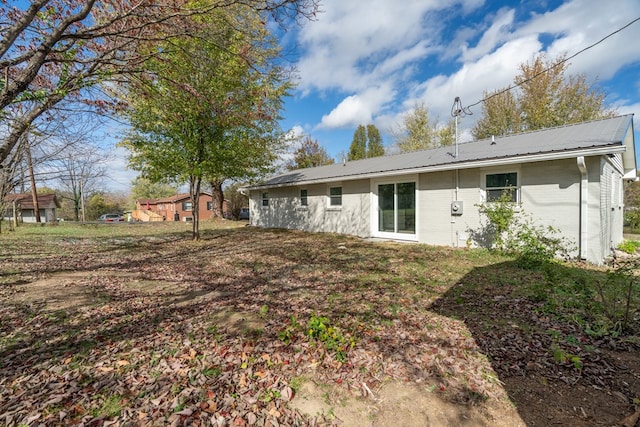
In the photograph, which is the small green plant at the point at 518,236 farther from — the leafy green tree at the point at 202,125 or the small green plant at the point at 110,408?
the small green plant at the point at 110,408

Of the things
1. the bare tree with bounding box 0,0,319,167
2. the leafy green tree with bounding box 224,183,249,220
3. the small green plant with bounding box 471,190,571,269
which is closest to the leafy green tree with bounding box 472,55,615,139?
the small green plant with bounding box 471,190,571,269

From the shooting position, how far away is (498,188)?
7832 mm

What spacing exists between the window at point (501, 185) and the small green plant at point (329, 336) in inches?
262

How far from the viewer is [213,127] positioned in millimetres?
10086

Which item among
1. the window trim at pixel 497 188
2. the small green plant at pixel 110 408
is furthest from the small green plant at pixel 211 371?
the window trim at pixel 497 188

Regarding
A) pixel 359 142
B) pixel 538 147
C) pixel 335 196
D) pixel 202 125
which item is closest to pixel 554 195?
pixel 538 147

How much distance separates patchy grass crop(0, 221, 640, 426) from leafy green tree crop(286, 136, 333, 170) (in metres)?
24.5

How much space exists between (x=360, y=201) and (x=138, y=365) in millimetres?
9672

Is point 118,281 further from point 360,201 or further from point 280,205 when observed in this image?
point 280,205

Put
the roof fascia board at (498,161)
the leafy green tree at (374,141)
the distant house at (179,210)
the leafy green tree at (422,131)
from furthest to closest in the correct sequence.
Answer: the distant house at (179,210) → the leafy green tree at (374,141) → the leafy green tree at (422,131) → the roof fascia board at (498,161)

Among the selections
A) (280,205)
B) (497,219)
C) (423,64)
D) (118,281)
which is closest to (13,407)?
(118,281)

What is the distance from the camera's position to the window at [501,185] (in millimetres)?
7547

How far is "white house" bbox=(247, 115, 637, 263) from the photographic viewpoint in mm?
6535

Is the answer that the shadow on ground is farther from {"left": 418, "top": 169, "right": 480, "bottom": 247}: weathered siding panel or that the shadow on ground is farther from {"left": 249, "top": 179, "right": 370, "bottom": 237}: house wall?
{"left": 249, "top": 179, "right": 370, "bottom": 237}: house wall
